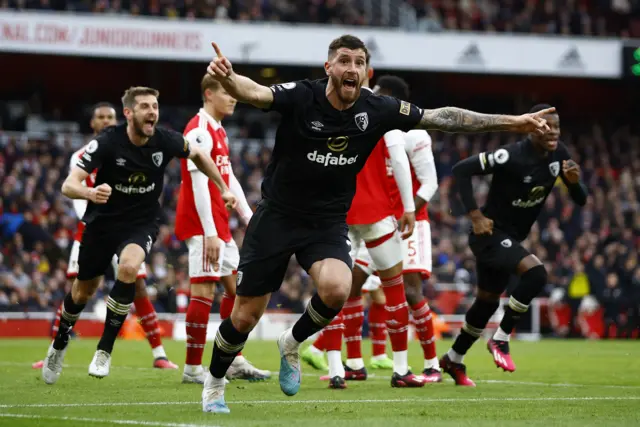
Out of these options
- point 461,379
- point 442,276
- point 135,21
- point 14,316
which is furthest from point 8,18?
point 461,379

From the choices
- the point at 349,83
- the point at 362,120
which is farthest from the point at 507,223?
the point at 349,83

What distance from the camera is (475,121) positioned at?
7.50 m

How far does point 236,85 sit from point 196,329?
12.0 ft

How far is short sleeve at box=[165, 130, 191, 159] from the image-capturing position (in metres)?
9.59

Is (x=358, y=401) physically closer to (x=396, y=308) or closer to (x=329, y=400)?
(x=329, y=400)

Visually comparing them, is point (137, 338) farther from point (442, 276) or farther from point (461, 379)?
point (461, 379)

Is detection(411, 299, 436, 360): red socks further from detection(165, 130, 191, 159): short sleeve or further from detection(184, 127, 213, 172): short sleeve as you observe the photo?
detection(165, 130, 191, 159): short sleeve

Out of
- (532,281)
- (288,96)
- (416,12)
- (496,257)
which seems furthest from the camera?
(416,12)

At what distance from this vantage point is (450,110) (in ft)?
24.7

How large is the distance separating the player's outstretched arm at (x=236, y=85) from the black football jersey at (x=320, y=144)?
15 cm

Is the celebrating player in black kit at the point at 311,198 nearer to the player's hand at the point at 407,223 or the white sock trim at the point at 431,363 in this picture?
the player's hand at the point at 407,223

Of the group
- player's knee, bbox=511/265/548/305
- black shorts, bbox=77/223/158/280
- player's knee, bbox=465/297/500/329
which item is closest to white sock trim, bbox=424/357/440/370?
player's knee, bbox=465/297/500/329

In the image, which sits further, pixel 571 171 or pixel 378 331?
pixel 378 331

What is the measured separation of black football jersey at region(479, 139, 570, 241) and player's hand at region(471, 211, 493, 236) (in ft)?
0.64
